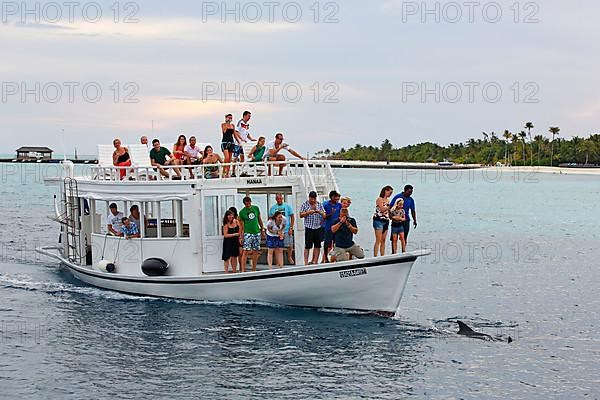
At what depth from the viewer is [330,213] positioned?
19.8 m

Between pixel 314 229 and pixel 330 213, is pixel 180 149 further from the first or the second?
pixel 330 213

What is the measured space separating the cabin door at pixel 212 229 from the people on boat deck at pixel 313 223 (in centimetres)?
195

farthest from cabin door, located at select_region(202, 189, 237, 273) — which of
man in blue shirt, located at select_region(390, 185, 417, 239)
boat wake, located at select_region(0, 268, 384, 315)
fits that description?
man in blue shirt, located at select_region(390, 185, 417, 239)

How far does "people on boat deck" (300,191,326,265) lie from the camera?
1994 centimetres

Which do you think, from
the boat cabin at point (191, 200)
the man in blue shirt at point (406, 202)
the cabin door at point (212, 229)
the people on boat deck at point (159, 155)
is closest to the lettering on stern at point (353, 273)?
the man in blue shirt at point (406, 202)

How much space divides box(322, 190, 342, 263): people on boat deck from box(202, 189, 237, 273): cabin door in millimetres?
2455

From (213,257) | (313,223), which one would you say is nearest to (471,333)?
(313,223)

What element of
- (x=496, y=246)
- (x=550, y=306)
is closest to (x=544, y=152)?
(x=496, y=246)

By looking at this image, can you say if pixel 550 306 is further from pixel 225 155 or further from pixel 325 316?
pixel 225 155

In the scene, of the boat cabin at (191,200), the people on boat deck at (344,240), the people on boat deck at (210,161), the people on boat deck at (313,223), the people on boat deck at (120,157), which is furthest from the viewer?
the people on boat deck at (120,157)

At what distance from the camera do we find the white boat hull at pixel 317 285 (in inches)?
765

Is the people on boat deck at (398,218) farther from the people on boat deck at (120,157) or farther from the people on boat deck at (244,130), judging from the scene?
the people on boat deck at (120,157)

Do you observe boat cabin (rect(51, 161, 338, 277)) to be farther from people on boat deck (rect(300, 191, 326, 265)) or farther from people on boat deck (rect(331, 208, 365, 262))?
people on boat deck (rect(331, 208, 365, 262))

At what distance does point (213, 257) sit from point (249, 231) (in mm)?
1183
